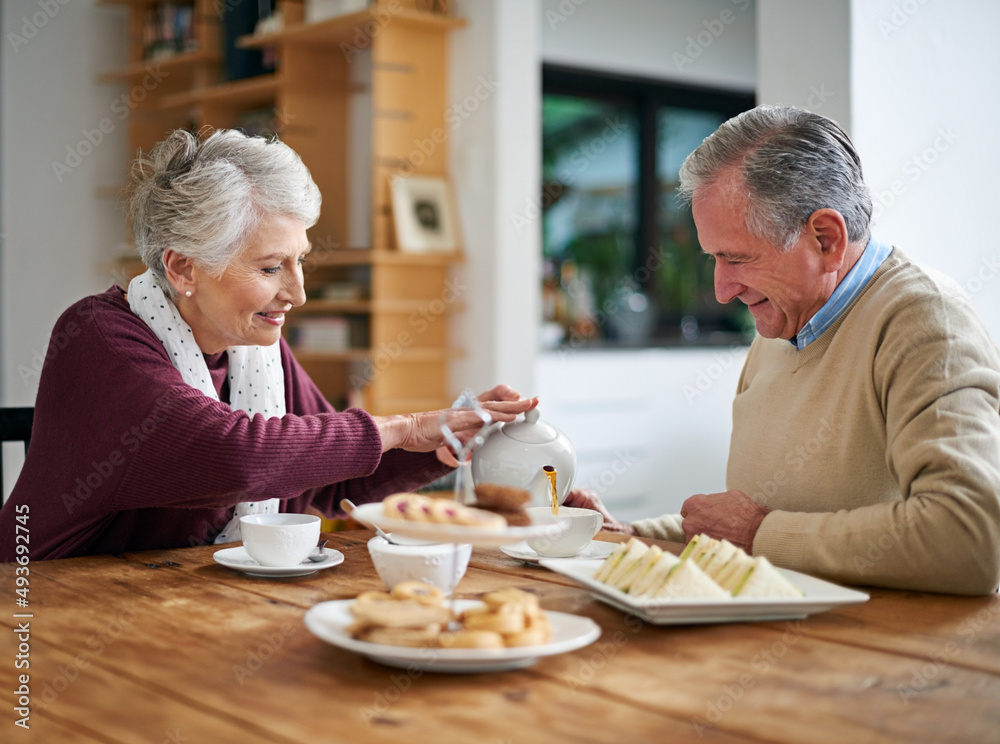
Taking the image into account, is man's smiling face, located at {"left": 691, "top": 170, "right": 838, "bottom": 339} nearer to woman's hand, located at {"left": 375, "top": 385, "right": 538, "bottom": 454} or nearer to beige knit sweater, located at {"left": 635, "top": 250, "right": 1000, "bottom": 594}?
beige knit sweater, located at {"left": 635, "top": 250, "right": 1000, "bottom": 594}

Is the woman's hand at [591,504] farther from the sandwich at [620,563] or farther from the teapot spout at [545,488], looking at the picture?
the sandwich at [620,563]

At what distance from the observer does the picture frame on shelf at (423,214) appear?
3.92 metres

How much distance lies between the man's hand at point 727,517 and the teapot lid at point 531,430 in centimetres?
23

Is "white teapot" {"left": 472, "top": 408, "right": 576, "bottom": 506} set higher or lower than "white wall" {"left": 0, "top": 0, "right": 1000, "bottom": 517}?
lower

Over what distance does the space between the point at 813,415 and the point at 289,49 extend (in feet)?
10.6

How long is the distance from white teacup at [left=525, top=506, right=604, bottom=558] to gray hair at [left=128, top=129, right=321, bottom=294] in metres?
0.69

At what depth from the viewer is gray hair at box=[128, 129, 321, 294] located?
5.62ft

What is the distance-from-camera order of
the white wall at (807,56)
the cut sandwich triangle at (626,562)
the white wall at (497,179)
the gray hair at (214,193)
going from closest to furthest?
the cut sandwich triangle at (626,562), the gray hair at (214,193), the white wall at (807,56), the white wall at (497,179)

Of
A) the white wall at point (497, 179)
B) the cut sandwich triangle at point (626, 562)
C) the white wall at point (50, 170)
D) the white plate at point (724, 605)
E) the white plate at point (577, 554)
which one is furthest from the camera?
the white wall at point (50, 170)

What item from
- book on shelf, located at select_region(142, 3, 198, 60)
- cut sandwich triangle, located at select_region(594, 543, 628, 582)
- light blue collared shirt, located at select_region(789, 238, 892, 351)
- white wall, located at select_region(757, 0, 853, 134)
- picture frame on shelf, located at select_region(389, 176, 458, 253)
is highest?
book on shelf, located at select_region(142, 3, 198, 60)

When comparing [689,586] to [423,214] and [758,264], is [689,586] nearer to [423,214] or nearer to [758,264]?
[758,264]

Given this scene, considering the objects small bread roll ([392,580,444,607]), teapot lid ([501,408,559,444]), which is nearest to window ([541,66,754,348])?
teapot lid ([501,408,559,444])

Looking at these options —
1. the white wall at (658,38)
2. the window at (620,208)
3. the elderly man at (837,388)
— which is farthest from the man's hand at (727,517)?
the white wall at (658,38)

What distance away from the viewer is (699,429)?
4.86 m
